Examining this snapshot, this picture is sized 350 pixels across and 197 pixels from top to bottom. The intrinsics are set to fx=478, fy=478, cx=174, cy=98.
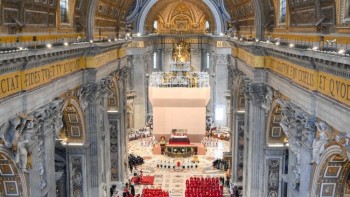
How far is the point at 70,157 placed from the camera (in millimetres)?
21156

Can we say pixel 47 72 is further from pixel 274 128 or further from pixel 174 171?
pixel 174 171

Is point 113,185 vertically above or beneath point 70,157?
beneath

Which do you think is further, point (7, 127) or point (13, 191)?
point (13, 191)

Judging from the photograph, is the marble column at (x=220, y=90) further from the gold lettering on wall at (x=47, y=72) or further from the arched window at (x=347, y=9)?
the arched window at (x=347, y=9)

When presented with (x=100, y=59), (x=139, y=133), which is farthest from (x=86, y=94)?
(x=139, y=133)

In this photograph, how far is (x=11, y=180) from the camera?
1379 cm

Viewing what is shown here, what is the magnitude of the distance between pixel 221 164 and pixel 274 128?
1326 cm

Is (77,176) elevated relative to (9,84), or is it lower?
lower

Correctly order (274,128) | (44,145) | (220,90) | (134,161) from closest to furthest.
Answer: (44,145), (274,128), (134,161), (220,90)

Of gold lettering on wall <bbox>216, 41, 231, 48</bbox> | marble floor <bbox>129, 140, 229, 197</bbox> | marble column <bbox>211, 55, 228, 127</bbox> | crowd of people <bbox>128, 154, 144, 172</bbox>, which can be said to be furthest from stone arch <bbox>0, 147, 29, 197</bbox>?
marble column <bbox>211, 55, 228, 127</bbox>

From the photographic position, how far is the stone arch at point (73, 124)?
20297 millimetres

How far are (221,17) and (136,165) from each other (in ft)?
49.8

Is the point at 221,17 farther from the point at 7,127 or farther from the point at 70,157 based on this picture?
the point at 7,127

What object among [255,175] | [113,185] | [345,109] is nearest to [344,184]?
[345,109]
